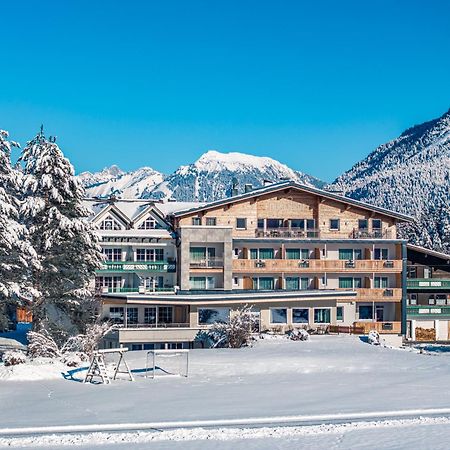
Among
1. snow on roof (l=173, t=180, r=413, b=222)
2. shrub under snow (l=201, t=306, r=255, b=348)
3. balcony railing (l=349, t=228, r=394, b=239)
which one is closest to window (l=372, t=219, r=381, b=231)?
balcony railing (l=349, t=228, r=394, b=239)

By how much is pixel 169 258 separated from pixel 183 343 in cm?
1023

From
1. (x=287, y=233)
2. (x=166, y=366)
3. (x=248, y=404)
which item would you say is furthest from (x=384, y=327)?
(x=248, y=404)

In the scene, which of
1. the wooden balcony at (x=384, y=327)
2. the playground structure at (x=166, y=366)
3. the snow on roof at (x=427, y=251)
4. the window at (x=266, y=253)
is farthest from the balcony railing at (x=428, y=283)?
the playground structure at (x=166, y=366)

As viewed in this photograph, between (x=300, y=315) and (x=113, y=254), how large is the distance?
13.8m

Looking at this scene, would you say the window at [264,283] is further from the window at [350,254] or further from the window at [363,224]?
the window at [363,224]

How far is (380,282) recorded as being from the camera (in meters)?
58.0

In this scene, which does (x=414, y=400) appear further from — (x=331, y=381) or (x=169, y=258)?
(x=169, y=258)

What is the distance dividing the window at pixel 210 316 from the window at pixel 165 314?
6.46 feet

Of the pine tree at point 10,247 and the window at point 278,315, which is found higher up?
the pine tree at point 10,247

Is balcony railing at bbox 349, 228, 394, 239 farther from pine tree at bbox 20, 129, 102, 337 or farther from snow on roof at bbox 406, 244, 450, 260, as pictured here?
pine tree at bbox 20, 129, 102, 337

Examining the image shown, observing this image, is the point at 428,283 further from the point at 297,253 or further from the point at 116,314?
the point at 116,314

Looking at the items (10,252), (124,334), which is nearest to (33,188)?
(10,252)

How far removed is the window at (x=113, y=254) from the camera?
5519 cm

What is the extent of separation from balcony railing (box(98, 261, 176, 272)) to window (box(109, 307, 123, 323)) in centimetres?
480
